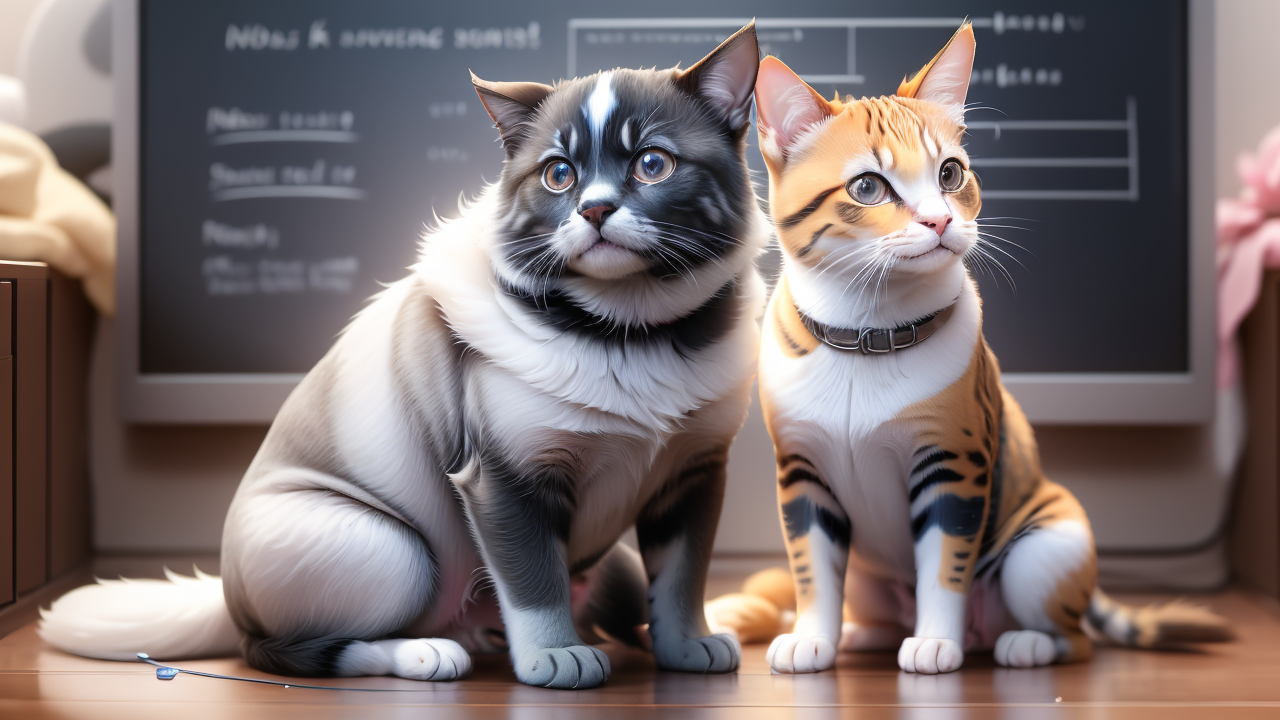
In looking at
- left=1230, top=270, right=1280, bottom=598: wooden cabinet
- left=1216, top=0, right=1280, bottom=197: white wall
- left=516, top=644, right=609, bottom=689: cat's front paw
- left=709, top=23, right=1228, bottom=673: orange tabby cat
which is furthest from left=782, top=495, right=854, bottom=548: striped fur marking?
left=1216, top=0, right=1280, bottom=197: white wall

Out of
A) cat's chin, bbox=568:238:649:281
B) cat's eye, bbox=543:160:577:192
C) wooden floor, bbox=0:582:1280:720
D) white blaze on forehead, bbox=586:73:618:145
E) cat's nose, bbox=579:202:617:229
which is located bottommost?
wooden floor, bbox=0:582:1280:720

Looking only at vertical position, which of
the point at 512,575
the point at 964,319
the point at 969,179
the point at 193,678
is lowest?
the point at 193,678

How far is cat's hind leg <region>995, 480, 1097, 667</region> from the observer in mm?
886

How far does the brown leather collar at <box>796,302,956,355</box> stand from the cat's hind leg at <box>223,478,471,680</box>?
1.47 feet

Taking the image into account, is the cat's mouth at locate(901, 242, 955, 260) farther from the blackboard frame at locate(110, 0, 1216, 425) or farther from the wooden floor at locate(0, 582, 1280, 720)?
the blackboard frame at locate(110, 0, 1216, 425)

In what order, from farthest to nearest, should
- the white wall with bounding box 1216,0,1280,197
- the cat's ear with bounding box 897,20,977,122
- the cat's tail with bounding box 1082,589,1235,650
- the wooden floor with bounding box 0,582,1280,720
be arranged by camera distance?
the white wall with bounding box 1216,0,1280,197, the cat's tail with bounding box 1082,589,1235,650, the cat's ear with bounding box 897,20,977,122, the wooden floor with bounding box 0,582,1280,720

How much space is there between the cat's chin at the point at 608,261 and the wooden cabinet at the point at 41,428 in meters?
0.71

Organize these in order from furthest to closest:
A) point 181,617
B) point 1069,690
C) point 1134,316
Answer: point 1134,316, point 181,617, point 1069,690

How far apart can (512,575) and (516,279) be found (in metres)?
0.27

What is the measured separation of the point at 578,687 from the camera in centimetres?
84

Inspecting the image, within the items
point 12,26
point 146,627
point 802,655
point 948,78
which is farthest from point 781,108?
point 12,26

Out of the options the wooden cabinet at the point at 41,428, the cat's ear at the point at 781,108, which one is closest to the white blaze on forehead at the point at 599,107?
the cat's ear at the point at 781,108

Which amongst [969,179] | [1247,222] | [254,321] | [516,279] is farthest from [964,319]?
[254,321]

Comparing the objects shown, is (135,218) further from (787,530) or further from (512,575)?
(787,530)
